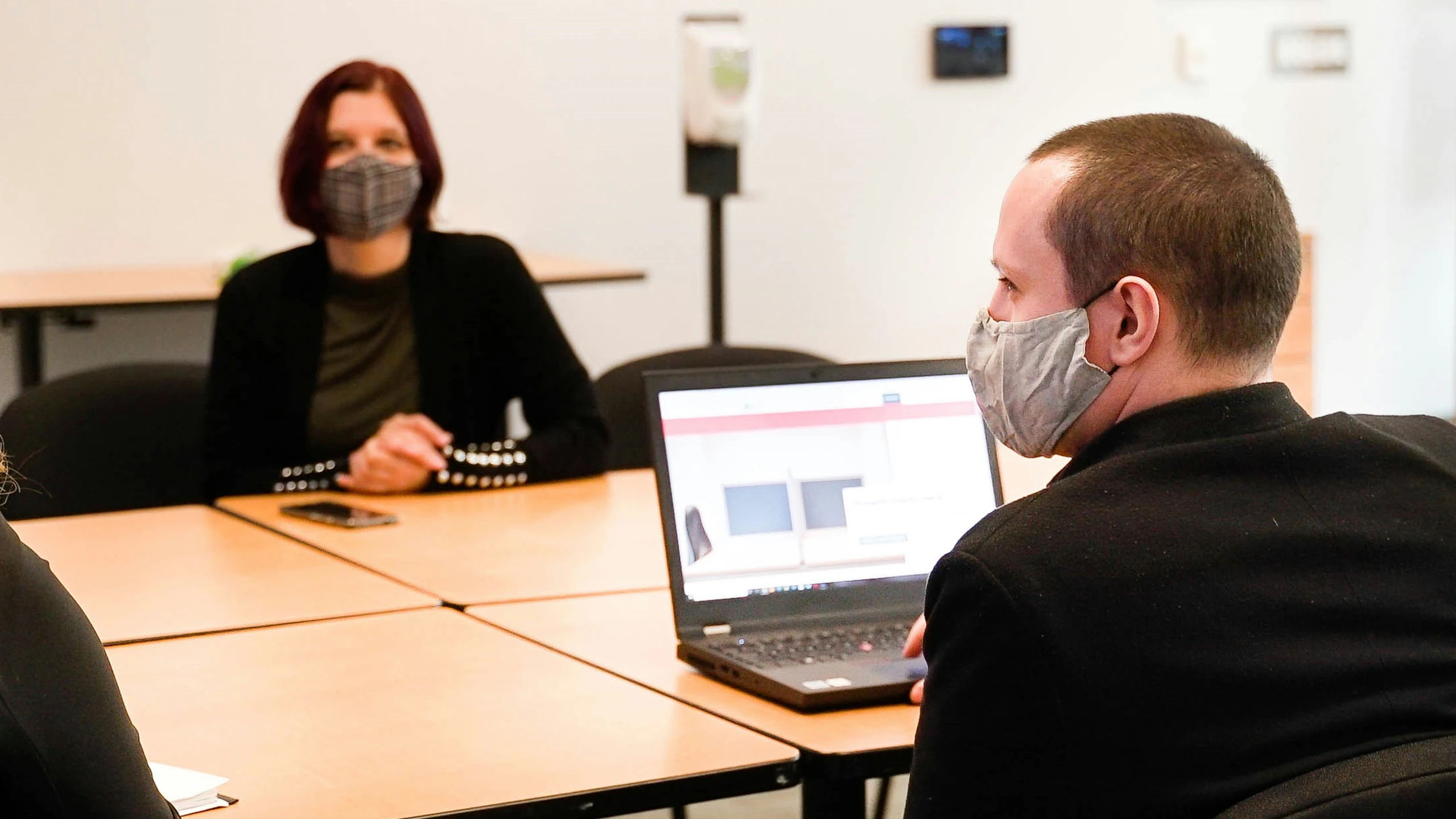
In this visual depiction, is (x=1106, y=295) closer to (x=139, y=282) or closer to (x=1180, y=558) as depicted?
(x=1180, y=558)

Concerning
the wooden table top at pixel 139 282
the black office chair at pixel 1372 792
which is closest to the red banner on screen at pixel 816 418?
the black office chair at pixel 1372 792

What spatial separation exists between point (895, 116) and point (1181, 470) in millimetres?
4241

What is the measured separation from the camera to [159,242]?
4348 millimetres

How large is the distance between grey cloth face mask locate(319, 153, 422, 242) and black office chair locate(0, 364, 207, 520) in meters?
0.38

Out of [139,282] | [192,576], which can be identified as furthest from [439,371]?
[139,282]

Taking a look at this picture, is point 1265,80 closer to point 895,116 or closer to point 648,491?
point 895,116

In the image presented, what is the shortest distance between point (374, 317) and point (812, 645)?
1.41 metres

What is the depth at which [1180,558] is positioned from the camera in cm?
103

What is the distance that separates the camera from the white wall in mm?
4281

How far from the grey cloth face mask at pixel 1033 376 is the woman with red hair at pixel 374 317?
54.6 inches

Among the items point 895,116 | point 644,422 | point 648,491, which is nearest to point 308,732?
point 648,491

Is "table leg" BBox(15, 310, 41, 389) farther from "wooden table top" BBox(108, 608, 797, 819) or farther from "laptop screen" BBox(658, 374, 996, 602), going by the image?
"laptop screen" BBox(658, 374, 996, 602)

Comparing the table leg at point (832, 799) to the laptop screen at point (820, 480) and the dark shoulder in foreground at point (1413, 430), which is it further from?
the dark shoulder in foreground at point (1413, 430)

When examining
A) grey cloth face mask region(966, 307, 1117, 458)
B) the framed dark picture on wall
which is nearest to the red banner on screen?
grey cloth face mask region(966, 307, 1117, 458)
